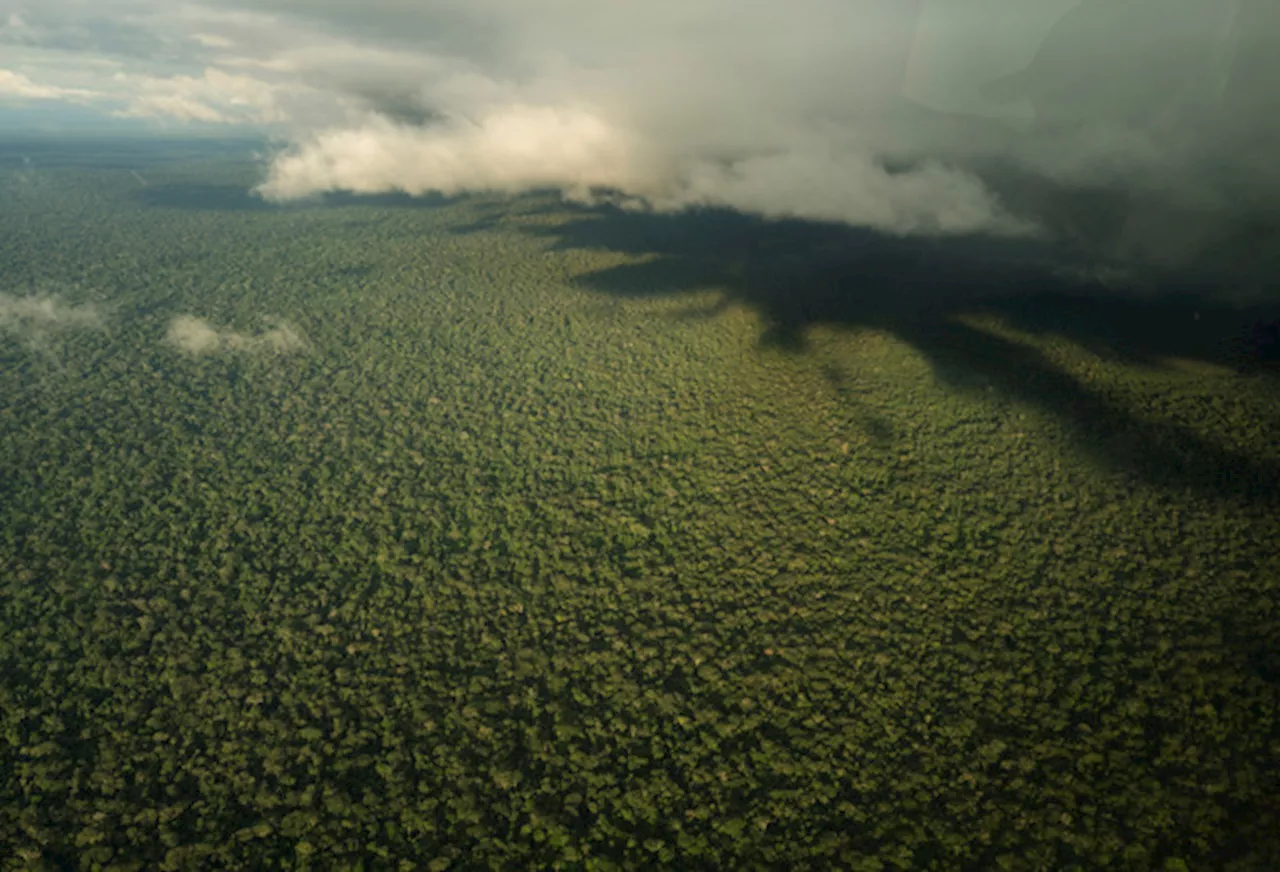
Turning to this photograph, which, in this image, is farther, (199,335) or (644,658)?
(199,335)

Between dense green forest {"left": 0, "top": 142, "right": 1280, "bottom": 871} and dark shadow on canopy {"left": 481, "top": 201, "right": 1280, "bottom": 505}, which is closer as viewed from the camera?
dense green forest {"left": 0, "top": 142, "right": 1280, "bottom": 871}

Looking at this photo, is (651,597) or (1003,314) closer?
(651,597)

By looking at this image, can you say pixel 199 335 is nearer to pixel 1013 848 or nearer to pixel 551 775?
pixel 551 775

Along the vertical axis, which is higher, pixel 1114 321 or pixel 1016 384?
pixel 1114 321

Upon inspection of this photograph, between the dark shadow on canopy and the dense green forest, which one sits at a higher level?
the dark shadow on canopy

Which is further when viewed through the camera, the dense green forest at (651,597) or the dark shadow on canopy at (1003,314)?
the dark shadow on canopy at (1003,314)

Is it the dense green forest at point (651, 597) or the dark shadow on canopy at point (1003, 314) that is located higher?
the dark shadow on canopy at point (1003, 314)

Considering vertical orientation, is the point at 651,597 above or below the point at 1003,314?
below

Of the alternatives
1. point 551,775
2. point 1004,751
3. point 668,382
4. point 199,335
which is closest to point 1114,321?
point 668,382
